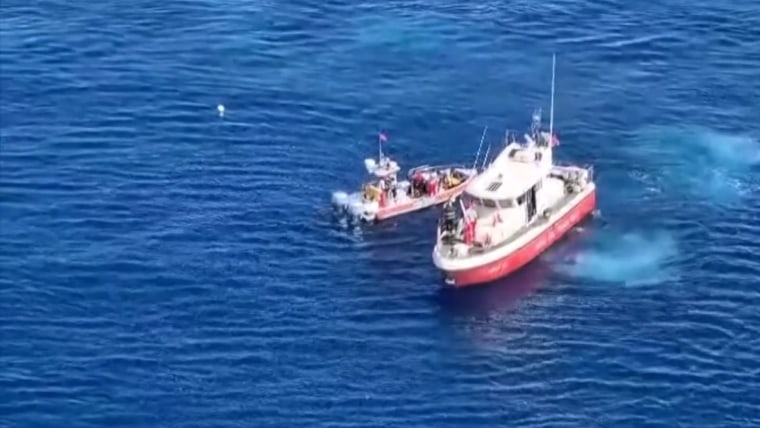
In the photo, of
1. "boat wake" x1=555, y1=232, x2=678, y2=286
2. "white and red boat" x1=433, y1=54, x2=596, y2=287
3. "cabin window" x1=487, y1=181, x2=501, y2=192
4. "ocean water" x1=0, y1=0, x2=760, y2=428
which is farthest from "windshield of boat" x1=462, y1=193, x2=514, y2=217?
"boat wake" x1=555, y1=232, x2=678, y2=286

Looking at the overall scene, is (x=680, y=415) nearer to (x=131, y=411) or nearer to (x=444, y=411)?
(x=444, y=411)

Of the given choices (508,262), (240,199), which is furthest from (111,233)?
(508,262)

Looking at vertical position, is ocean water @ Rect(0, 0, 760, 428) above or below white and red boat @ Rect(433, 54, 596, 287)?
below

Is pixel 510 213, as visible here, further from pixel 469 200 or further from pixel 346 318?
pixel 346 318

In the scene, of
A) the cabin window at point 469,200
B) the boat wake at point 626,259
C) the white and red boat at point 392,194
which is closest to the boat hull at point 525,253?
the boat wake at point 626,259

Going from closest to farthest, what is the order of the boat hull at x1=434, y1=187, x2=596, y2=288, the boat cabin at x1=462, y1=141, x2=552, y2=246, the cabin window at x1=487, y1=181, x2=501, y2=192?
the boat hull at x1=434, y1=187, x2=596, y2=288 → the boat cabin at x1=462, y1=141, x2=552, y2=246 → the cabin window at x1=487, y1=181, x2=501, y2=192

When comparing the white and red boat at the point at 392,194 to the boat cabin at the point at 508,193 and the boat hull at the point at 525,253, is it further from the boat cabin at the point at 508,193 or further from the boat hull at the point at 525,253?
the boat hull at the point at 525,253

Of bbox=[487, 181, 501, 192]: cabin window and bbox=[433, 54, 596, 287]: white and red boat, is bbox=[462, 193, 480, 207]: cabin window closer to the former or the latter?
bbox=[433, 54, 596, 287]: white and red boat
